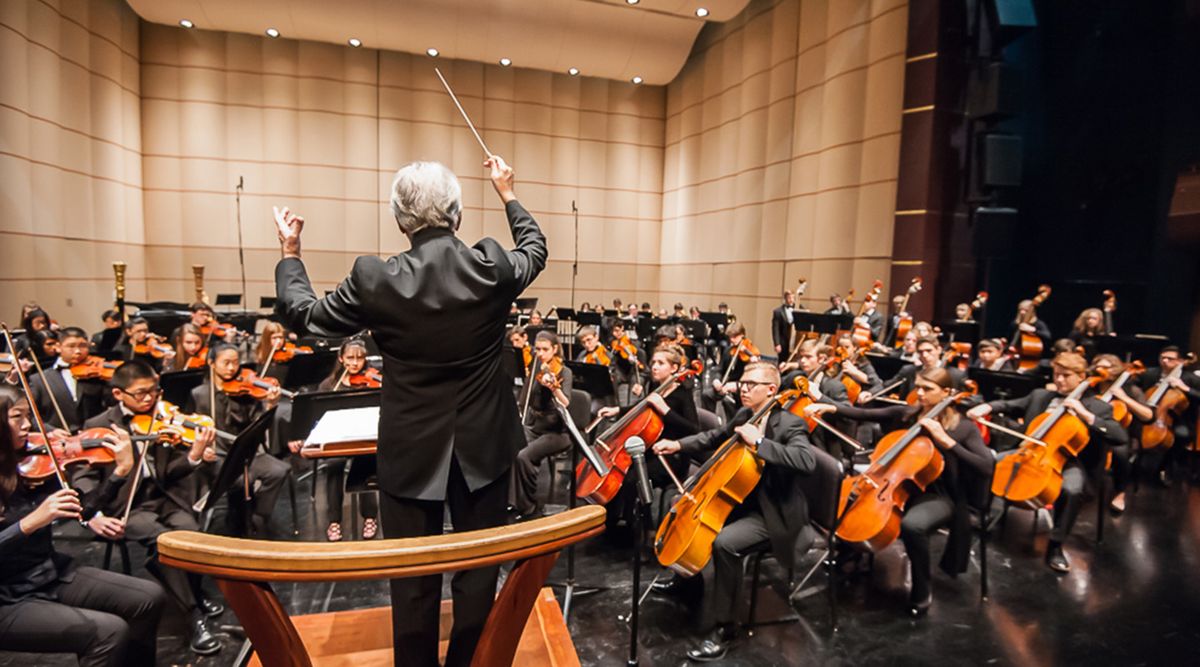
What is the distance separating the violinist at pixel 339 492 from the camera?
3.94 m

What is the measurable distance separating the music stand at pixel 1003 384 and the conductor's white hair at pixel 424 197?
467 centimetres

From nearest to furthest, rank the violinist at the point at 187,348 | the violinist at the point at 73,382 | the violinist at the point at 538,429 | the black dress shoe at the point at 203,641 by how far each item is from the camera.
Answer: the black dress shoe at the point at 203,641 → the violinist at the point at 73,382 → the violinist at the point at 538,429 → the violinist at the point at 187,348

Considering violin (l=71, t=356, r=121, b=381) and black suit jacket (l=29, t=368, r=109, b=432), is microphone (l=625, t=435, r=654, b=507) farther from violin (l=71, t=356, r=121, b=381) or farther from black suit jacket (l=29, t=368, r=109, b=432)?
violin (l=71, t=356, r=121, b=381)

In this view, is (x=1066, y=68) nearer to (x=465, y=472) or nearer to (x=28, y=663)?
(x=465, y=472)

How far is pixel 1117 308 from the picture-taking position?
27.7 ft

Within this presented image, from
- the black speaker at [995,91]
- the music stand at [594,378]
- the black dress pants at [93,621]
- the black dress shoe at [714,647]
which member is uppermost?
the black speaker at [995,91]

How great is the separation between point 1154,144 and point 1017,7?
8.62 ft

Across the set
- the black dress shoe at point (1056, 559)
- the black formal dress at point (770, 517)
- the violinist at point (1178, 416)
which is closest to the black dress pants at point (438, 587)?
the black formal dress at point (770, 517)

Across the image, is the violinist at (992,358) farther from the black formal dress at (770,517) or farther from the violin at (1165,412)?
the black formal dress at (770,517)

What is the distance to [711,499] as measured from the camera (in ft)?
9.45

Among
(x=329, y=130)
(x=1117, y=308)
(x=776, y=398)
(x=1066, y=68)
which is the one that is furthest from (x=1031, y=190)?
(x=329, y=130)

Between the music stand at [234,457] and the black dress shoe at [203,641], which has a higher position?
the music stand at [234,457]

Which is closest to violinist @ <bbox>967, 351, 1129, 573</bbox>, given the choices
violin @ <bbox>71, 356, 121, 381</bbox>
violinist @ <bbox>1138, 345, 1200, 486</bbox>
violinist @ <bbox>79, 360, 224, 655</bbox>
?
violinist @ <bbox>1138, 345, 1200, 486</bbox>

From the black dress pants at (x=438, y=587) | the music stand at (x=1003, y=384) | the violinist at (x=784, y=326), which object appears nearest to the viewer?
the black dress pants at (x=438, y=587)
